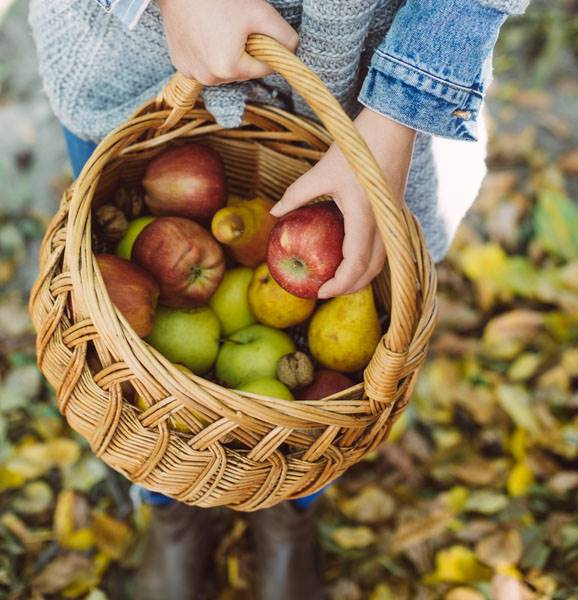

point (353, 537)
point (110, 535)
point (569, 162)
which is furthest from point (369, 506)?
point (569, 162)

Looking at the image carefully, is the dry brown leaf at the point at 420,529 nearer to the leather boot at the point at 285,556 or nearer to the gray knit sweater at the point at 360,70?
the leather boot at the point at 285,556

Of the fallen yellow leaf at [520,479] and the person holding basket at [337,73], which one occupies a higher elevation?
the person holding basket at [337,73]

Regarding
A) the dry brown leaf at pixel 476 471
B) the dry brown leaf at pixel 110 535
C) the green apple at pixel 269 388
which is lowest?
the dry brown leaf at pixel 110 535

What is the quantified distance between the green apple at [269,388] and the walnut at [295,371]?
0.01 metres

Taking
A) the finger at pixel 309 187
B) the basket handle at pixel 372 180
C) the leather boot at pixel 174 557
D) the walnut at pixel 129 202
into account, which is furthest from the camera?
the leather boot at pixel 174 557

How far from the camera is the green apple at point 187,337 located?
874 mm

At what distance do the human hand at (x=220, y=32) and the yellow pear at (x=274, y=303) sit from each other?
313 mm

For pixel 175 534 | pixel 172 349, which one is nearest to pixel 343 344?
pixel 172 349

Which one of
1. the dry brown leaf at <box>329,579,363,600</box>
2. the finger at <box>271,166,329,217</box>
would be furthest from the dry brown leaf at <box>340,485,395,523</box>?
the finger at <box>271,166,329,217</box>

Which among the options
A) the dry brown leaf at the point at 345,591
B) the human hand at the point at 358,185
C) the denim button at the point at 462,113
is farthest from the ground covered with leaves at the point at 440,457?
the denim button at the point at 462,113

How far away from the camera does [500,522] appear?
1.30 metres

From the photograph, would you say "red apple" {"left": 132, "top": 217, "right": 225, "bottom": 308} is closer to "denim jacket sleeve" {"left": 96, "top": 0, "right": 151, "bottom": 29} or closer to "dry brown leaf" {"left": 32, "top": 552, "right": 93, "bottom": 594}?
"denim jacket sleeve" {"left": 96, "top": 0, "right": 151, "bottom": 29}

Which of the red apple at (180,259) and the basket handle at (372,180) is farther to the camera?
the red apple at (180,259)

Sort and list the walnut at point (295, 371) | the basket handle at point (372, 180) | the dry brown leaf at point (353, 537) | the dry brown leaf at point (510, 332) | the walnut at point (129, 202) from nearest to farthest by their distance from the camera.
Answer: the basket handle at point (372, 180)
the walnut at point (295, 371)
the walnut at point (129, 202)
the dry brown leaf at point (353, 537)
the dry brown leaf at point (510, 332)
